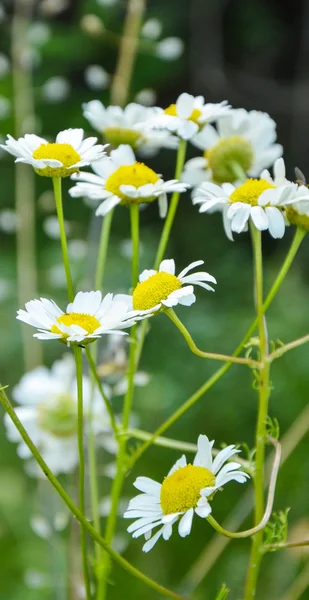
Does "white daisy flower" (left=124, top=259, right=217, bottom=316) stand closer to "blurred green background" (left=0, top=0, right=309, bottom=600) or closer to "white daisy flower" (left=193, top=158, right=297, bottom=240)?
"white daisy flower" (left=193, top=158, right=297, bottom=240)

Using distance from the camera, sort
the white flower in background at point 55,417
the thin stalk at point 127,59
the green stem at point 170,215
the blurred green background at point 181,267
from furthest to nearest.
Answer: the blurred green background at point 181,267
the thin stalk at point 127,59
the white flower in background at point 55,417
the green stem at point 170,215

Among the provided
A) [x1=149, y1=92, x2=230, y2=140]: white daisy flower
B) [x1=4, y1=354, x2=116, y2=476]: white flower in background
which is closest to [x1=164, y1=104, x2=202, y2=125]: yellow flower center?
[x1=149, y1=92, x2=230, y2=140]: white daisy flower

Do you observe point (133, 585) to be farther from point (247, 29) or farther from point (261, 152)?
point (247, 29)

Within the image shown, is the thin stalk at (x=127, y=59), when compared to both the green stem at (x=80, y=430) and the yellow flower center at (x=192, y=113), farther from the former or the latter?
Answer: the green stem at (x=80, y=430)

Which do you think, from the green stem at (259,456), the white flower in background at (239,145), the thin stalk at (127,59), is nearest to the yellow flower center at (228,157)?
the white flower in background at (239,145)

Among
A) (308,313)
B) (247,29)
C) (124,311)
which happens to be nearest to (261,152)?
(124,311)

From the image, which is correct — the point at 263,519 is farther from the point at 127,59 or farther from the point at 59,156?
the point at 127,59
